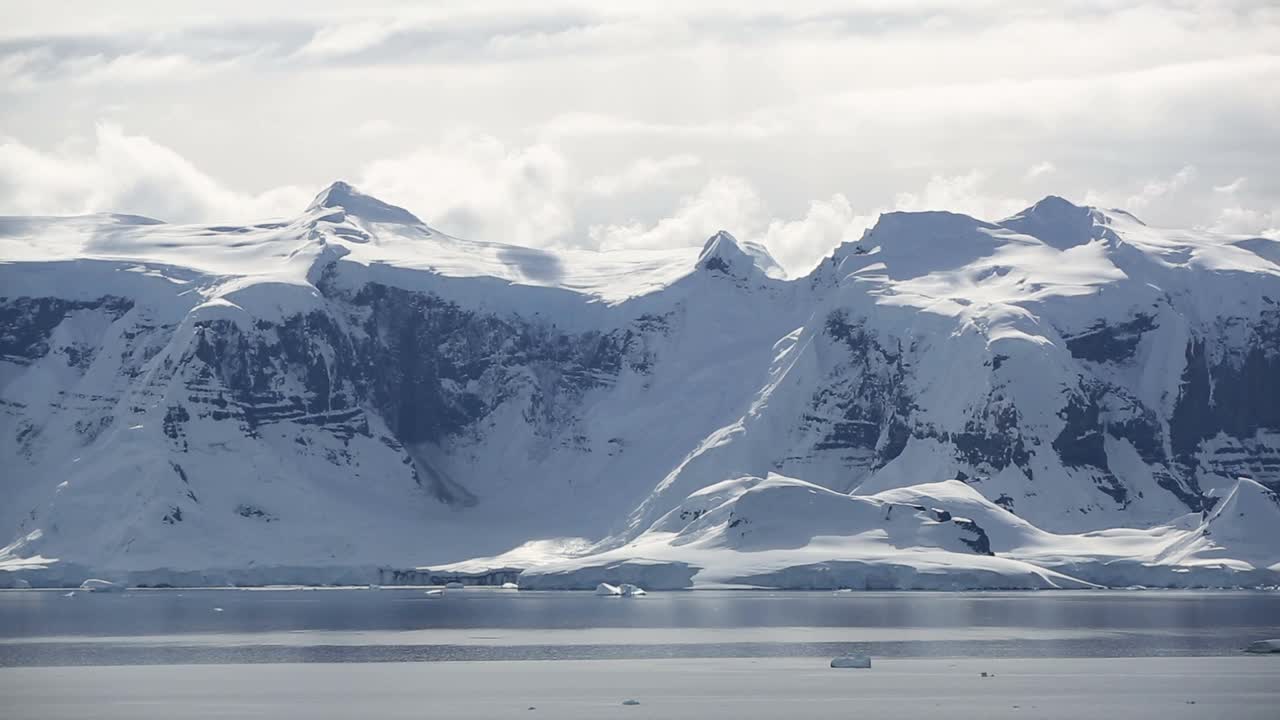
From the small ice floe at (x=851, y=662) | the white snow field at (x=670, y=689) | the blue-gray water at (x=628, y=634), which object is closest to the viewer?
the white snow field at (x=670, y=689)

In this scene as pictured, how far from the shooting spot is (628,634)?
15712 cm

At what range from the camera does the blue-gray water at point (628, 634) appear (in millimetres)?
135125

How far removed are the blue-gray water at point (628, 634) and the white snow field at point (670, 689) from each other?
28.0 feet

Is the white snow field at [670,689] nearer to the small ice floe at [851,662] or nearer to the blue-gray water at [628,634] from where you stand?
the small ice floe at [851,662]

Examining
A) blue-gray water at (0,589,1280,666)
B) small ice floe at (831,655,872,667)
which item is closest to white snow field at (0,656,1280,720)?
small ice floe at (831,655,872,667)

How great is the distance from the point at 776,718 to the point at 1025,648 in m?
46.8

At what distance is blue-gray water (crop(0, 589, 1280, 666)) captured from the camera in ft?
443

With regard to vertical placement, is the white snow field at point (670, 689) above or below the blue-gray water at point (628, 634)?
above

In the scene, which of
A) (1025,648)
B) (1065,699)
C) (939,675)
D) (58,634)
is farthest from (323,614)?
(1065,699)

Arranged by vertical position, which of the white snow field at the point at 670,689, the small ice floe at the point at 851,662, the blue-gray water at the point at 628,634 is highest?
the white snow field at the point at 670,689

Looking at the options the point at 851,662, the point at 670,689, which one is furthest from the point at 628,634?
the point at 670,689

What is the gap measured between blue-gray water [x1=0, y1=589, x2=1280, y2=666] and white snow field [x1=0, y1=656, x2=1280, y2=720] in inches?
336

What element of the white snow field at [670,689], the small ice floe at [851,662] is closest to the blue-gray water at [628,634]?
the white snow field at [670,689]

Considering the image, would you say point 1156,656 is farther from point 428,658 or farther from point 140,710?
point 140,710
